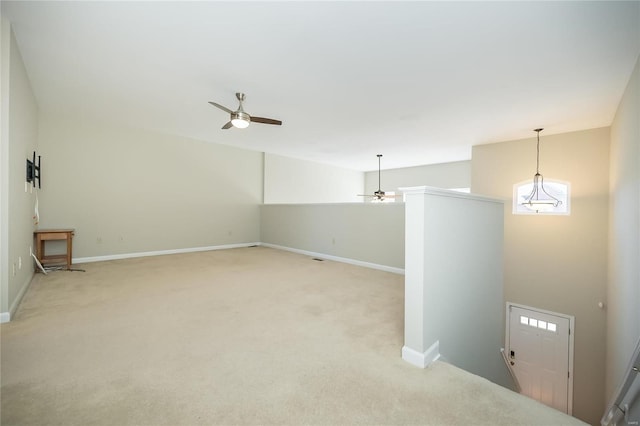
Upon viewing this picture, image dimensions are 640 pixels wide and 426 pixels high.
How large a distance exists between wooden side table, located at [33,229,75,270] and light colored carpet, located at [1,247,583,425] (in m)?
1.13

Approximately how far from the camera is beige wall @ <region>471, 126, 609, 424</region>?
446cm

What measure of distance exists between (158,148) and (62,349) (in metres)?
4.67

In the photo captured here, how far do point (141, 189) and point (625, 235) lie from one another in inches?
300

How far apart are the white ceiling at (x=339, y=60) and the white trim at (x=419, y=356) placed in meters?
2.52

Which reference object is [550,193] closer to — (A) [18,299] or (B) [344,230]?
(B) [344,230]

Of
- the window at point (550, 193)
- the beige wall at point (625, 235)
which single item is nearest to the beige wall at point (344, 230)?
the beige wall at point (625, 235)

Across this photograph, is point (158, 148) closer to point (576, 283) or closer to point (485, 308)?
point (485, 308)

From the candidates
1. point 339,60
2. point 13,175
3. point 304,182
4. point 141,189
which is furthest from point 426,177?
point 13,175

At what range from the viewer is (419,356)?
6.07ft

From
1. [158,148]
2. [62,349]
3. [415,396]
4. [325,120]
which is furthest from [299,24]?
[158,148]

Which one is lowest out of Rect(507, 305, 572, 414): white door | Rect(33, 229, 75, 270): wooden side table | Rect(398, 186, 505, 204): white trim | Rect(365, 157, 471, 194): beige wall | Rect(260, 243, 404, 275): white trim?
Rect(507, 305, 572, 414): white door

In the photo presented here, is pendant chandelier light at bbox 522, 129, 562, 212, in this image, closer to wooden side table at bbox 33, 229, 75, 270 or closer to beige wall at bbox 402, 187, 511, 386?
beige wall at bbox 402, 187, 511, 386

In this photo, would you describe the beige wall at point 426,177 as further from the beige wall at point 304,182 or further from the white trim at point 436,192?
the white trim at point 436,192

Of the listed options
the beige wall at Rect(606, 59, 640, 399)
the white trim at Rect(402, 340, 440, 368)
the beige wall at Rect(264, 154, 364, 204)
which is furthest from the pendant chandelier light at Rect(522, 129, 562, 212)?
the beige wall at Rect(264, 154, 364, 204)
